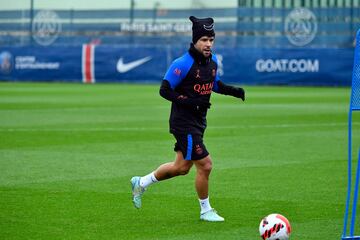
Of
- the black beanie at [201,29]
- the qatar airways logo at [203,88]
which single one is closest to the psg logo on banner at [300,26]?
the qatar airways logo at [203,88]

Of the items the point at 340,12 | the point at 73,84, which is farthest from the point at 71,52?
the point at 340,12

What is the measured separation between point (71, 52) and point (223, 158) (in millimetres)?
28740

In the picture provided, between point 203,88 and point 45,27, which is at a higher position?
point 203,88

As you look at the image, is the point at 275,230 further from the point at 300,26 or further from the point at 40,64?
the point at 40,64

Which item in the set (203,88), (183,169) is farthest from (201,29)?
(183,169)

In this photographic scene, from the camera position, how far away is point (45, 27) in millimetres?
49312

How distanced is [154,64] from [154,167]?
27961mm

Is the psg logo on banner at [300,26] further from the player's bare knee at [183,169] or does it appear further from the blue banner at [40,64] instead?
the player's bare knee at [183,169]

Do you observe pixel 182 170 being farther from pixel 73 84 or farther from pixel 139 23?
pixel 139 23

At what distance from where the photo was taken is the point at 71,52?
4428 centimetres

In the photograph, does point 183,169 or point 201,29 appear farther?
Answer: point 183,169

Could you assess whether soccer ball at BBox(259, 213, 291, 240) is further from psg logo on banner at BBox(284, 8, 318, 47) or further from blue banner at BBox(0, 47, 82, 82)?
blue banner at BBox(0, 47, 82, 82)

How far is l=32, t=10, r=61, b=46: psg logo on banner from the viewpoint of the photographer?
160ft

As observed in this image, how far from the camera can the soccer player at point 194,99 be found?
10.5 m
